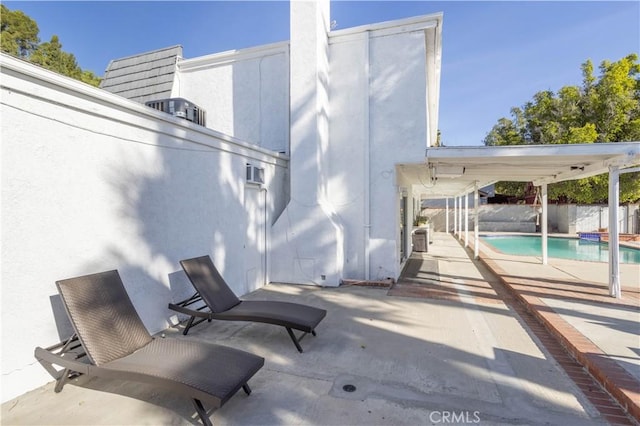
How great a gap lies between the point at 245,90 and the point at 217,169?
5.27 meters

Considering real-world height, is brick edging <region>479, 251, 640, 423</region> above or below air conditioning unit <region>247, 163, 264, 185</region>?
below

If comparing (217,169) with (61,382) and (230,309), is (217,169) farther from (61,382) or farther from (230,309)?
(61,382)

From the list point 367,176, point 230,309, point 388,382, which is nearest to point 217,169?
point 230,309

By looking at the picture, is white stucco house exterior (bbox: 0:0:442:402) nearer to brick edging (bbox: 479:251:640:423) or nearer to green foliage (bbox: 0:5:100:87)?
brick edging (bbox: 479:251:640:423)

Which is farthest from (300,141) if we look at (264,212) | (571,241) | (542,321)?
(571,241)

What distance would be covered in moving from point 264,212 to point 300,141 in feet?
7.08

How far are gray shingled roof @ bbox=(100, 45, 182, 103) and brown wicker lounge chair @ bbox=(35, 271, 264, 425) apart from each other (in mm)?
9560

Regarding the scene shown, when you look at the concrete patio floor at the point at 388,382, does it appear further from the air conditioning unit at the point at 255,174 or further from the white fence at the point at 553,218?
the white fence at the point at 553,218

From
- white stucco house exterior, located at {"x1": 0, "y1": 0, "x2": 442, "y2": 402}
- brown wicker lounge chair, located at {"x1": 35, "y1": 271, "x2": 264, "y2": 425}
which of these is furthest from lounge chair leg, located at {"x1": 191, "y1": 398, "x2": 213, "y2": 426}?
white stucco house exterior, located at {"x1": 0, "y1": 0, "x2": 442, "y2": 402}

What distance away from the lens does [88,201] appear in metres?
4.10

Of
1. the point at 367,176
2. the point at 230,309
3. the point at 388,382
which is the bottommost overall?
the point at 388,382

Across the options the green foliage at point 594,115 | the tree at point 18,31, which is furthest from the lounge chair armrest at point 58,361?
the green foliage at point 594,115

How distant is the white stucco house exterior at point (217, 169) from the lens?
3485 millimetres

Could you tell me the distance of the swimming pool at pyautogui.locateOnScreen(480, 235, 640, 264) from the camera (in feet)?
50.5
